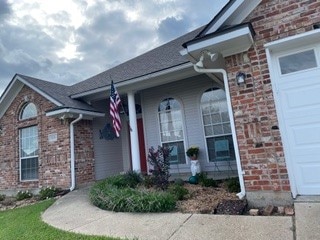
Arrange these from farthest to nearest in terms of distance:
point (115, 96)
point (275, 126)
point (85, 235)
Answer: point (115, 96)
point (275, 126)
point (85, 235)

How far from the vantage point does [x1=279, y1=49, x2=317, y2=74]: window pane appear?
439cm

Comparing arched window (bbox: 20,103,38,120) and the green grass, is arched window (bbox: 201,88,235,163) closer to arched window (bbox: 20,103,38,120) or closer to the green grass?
the green grass

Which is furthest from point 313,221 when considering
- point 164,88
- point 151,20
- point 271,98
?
point 151,20

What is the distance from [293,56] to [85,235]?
4.77m

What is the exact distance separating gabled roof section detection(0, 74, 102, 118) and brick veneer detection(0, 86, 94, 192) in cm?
30

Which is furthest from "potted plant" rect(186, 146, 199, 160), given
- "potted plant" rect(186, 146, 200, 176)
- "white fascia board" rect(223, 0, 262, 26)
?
"white fascia board" rect(223, 0, 262, 26)

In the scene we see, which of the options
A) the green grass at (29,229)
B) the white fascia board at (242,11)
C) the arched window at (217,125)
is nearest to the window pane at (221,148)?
the arched window at (217,125)

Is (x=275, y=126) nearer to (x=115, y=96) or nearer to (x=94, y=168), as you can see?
(x=115, y=96)

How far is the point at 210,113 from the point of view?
8.26 meters

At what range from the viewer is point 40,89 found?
9.38 m

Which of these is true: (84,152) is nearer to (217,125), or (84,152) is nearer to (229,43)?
(217,125)

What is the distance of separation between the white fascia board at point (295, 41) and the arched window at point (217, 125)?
139 inches

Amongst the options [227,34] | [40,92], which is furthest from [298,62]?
[40,92]

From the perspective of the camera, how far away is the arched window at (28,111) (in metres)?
10.1
